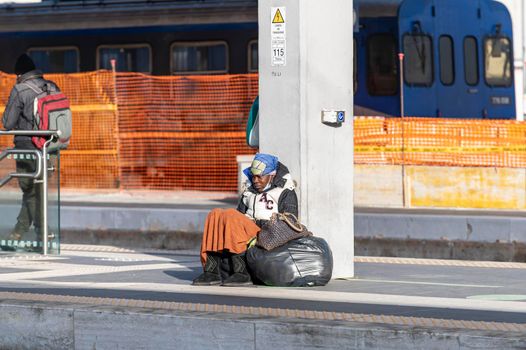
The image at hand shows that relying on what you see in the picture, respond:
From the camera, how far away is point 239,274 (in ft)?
37.6

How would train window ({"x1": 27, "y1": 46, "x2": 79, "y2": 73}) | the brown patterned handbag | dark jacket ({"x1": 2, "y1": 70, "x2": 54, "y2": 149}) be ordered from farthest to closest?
train window ({"x1": 27, "y1": 46, "x2": 79, "y2": 73}), dark jacket ({"x1": 2, "y1": 70, "x2": 54, "y2": 149}), the brown patterned handbag

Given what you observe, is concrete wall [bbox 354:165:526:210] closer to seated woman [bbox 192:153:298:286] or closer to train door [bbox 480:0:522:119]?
train door [bbox 480:0:522:119]

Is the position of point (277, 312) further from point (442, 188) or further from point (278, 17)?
point (442, 188)

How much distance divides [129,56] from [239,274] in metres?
16.1

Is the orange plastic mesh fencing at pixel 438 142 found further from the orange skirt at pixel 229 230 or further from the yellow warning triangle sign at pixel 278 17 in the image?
the orange skirt at pixel 229 230

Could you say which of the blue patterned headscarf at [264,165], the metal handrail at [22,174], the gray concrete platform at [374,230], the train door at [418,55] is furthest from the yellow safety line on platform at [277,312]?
the train door at [418,55]

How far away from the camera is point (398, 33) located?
2611 centimetres

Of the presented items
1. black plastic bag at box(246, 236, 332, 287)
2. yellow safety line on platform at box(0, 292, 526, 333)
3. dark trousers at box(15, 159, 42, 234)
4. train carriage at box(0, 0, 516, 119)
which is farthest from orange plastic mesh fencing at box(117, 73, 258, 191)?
yellow safety line on platform at box(0, 292, 526, 333)

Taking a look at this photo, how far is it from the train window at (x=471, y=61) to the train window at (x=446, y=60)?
0.42 m

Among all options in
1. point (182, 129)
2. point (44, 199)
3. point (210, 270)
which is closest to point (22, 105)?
point (44, 199)

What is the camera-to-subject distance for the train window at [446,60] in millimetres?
27391

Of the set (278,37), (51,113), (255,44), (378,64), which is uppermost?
(255,44)

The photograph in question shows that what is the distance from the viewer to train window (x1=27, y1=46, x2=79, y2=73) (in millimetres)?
27781

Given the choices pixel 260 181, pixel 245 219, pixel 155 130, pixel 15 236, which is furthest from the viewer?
pixel 155 130
